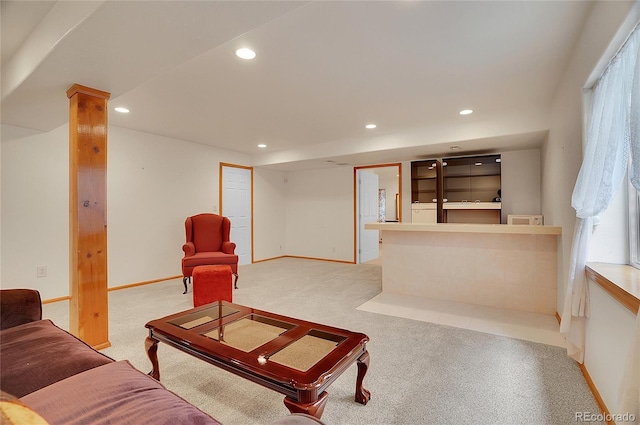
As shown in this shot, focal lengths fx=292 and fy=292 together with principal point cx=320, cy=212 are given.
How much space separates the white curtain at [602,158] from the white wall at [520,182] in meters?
3.23

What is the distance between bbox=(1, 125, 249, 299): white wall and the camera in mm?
3443

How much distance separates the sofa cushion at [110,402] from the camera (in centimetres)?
90

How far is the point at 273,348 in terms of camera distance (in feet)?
5.10

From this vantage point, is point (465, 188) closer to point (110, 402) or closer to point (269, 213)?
point (269, 213)

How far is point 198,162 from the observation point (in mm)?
5406

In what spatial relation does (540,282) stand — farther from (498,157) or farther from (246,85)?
(246,85)

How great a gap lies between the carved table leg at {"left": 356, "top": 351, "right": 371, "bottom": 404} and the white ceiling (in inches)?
76.1

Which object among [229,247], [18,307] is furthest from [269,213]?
[18,307]

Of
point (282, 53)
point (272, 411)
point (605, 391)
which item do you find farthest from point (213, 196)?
point (605, 391)

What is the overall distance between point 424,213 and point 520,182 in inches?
62.8

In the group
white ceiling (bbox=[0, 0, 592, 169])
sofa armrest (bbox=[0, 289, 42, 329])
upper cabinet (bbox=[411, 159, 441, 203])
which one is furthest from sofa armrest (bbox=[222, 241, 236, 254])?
upper cabinet (bbox=[411, 159, 441, 203])

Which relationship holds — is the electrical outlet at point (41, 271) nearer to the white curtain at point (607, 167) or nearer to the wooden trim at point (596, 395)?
the white curtain at point (607, 167)

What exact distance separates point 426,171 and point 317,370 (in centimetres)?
491

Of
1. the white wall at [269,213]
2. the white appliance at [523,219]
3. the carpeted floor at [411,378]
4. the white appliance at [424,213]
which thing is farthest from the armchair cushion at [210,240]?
the white appliance at [523,219]
